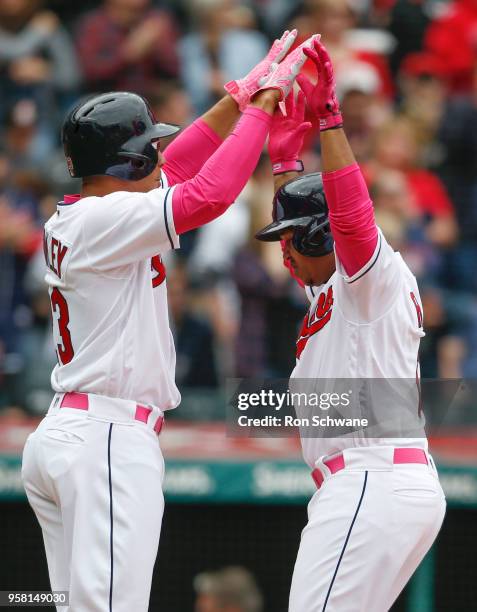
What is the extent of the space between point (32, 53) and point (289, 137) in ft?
14.2

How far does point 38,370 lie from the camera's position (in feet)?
21.4

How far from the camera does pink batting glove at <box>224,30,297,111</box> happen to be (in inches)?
149

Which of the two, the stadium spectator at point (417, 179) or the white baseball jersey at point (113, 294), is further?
the stadium spectator at point (417, 179)

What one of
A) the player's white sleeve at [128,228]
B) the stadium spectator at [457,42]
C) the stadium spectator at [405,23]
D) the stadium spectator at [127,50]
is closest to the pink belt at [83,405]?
the player's white sleeve at [128,228]

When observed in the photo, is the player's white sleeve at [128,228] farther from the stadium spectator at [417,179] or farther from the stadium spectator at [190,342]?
the stadium spectator at [417,179]

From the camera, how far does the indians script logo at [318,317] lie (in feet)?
12.1

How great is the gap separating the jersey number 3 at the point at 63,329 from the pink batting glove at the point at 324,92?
0.94 meters

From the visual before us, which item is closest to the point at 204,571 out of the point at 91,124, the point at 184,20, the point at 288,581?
the point at 288,581

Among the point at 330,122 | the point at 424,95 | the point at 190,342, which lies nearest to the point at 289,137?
the point at 330,122

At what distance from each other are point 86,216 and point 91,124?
0.29m

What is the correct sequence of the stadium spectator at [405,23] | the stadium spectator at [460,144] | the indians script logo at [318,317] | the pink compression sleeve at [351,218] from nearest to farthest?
the pink compression sleeve at [351,218], the indians script logo at [318,317], the stadium spectator at [460,144], the stadium spectator at [405,23]

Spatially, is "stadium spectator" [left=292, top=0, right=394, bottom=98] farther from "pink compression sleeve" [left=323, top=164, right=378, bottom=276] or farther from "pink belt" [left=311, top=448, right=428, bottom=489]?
"pink belt" [left=311, top=448, right=428, bottom=489]

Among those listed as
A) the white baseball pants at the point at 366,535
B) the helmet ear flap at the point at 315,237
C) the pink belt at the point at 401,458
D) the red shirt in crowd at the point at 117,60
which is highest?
the red shirt in crowd at the point at 117,60

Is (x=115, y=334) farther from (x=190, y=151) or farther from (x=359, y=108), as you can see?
(x=359, y=108)
